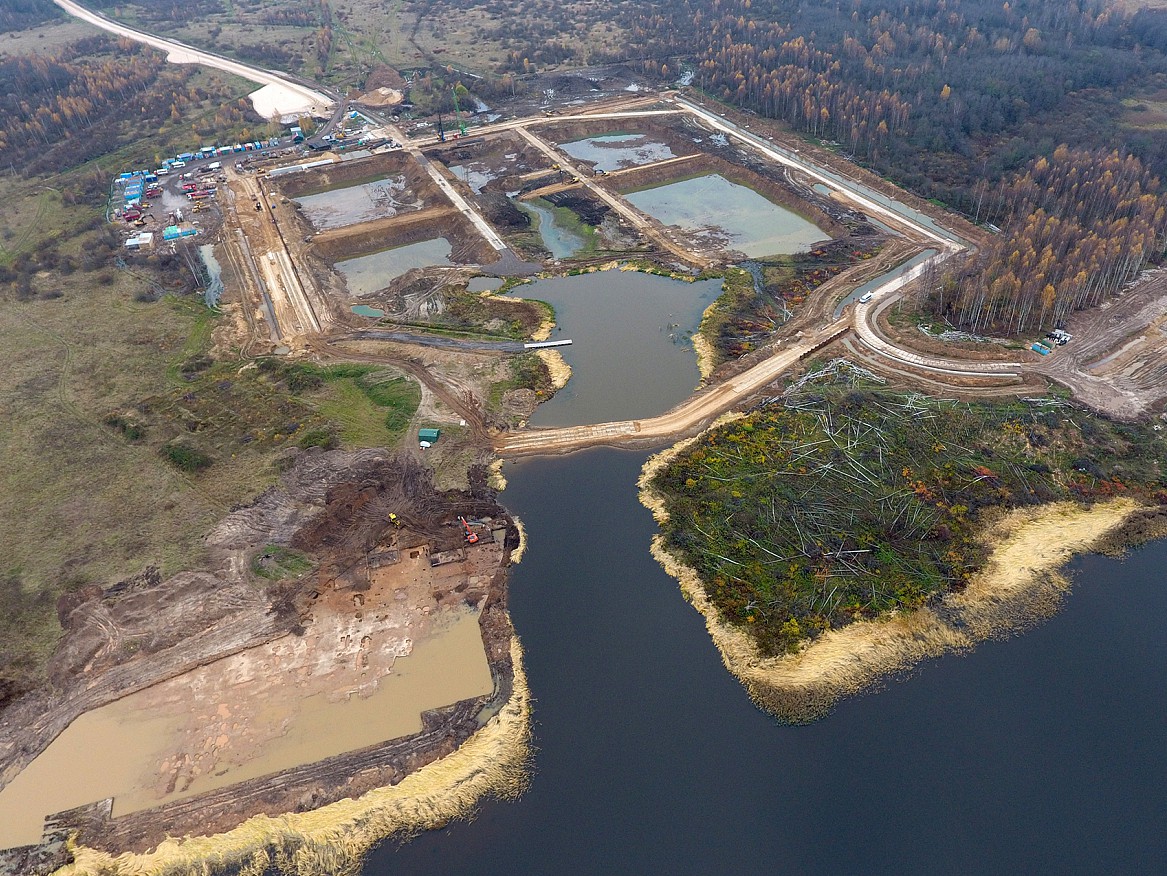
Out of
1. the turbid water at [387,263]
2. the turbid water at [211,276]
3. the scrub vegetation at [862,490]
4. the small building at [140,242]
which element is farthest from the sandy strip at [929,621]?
Result: the small building at [140,242]

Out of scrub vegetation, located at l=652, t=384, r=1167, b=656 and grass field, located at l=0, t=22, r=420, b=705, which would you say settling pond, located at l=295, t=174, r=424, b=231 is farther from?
scrub vegetation, located at l=652, t=384, r=1167, b=656

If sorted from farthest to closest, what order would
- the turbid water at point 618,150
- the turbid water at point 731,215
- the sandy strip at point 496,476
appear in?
1. the turbid water at point 618,150
2. the turbid water at point 731,215
3. the sandy strip at point 496,476

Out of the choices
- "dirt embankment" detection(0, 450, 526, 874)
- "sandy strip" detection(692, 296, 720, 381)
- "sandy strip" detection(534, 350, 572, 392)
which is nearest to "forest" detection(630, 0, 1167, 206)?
"sandy strip" detection(692, 296, 720, 381)

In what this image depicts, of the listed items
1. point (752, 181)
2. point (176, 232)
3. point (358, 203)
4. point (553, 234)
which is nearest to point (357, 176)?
point (358, 203)

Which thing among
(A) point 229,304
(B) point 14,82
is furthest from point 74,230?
(B) point 14,82

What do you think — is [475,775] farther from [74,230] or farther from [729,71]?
[729,71]

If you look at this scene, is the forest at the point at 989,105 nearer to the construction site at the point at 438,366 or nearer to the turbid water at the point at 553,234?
the construction site at the point at 438,366
